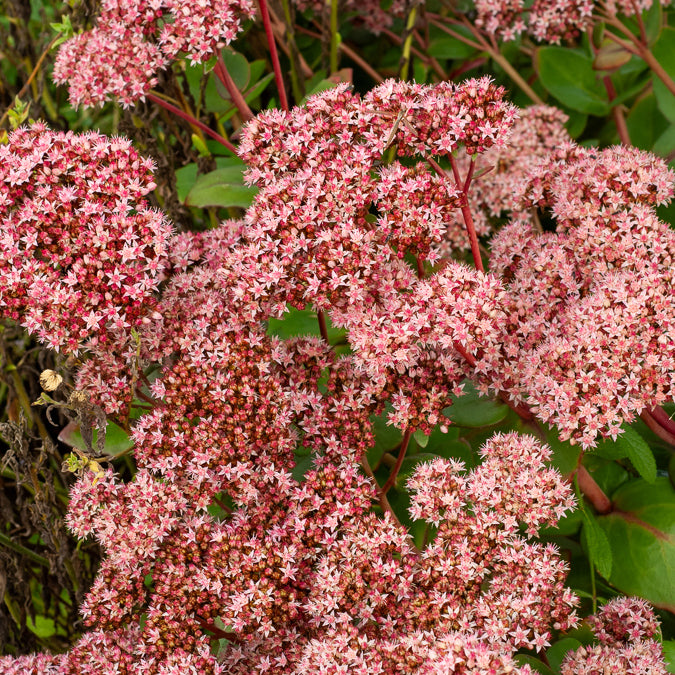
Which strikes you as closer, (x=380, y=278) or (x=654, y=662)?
(x=654, y=662)

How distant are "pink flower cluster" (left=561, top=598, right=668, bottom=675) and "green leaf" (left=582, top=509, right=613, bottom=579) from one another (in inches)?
2.7

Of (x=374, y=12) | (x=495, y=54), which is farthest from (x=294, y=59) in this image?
(x=495, y=54)

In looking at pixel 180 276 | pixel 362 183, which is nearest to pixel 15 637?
pixel 180 276

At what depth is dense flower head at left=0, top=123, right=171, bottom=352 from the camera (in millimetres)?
1563

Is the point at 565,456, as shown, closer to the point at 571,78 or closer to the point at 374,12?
the point at 571,78

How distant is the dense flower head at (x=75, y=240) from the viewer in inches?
61.6

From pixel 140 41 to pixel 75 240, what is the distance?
0.60 meters

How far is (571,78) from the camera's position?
2.58 metres

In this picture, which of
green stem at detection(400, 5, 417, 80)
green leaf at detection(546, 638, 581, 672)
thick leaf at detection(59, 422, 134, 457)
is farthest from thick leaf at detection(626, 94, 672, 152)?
thick leaf at detection(59, 422, 134, 457)

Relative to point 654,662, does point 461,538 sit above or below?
above

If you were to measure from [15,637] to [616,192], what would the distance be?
6.05 ft

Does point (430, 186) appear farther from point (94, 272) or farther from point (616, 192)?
point (94, 272)

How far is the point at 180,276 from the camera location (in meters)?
1.79

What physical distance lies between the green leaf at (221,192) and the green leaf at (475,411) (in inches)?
27.0
